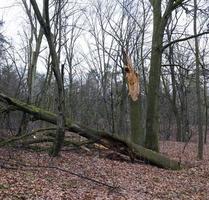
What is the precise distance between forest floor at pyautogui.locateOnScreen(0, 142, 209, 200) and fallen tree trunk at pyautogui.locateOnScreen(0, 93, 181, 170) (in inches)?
15.7

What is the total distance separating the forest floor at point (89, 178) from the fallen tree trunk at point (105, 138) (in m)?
0.40

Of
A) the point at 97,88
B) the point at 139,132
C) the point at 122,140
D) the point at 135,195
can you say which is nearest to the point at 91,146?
the point at 122,140

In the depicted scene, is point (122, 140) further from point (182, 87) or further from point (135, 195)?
point (182, 87)

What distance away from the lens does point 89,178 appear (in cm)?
997

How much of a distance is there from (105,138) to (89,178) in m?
3.53

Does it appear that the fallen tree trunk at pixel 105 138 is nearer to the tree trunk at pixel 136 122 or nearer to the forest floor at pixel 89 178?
the forest floor at pixel 89 178

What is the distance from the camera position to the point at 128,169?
1230 cm

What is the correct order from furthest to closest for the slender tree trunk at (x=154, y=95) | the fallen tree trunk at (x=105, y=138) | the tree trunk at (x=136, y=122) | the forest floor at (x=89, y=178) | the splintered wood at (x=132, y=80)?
the tree trunk at (x=136, y=122)
the splintered wood at (x=132, y=80)
the slender tree trunk at (x=154, y=95)
the fallen tree trunk at (x=105, y=138)
the forest floor at (x=89, y=178)

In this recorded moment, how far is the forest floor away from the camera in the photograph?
327 inches

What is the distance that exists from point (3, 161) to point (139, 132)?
8.61 m

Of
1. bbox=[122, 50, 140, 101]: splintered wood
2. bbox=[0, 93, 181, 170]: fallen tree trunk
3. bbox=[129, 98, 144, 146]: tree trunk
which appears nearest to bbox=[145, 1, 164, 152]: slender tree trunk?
bbox=[122, 50, 140, 101]: splintered wood

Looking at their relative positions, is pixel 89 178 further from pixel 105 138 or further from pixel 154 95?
pixel 154 95

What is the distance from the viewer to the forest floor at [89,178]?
830 centimetres

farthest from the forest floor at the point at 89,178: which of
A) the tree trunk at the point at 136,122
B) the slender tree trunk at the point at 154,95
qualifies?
the tree trunk at the point at 136,122
